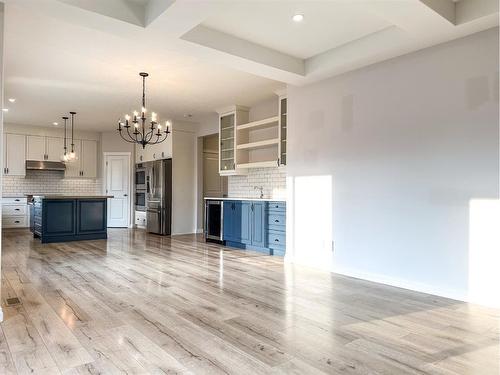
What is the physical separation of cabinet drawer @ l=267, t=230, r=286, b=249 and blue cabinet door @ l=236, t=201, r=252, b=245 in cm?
45

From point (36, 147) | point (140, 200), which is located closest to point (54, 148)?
point (36, 147)

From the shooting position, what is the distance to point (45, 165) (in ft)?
29.8

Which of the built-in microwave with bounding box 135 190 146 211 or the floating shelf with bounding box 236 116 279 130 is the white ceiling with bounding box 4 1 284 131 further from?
the built-in microwave with bounding box 135 190 146 211

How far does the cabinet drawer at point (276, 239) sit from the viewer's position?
5.60 metres

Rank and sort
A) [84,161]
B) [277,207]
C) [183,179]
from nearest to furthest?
[277,207] < [183,179] < [84,161]

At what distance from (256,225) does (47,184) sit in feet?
21.9

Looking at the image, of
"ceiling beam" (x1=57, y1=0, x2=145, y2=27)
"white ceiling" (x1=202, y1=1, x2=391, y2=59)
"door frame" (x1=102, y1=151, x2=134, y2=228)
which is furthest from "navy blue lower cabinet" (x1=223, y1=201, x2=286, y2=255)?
"door frame" (x1=102, y1=151, x2=134, y2=228)

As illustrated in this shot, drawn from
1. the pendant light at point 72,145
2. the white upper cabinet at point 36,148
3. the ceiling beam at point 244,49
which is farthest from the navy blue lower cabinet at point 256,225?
the white upper cabinet at point 36,148

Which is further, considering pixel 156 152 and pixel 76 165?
pixel 76 165

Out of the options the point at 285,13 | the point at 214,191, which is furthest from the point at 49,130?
the point at 285,13

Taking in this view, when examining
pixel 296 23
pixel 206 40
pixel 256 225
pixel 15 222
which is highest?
pixel 296 23

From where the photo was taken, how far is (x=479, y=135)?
3291 millimetres

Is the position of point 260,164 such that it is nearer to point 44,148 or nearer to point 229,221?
point 229,221

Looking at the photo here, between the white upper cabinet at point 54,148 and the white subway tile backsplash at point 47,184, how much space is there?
46 cm
